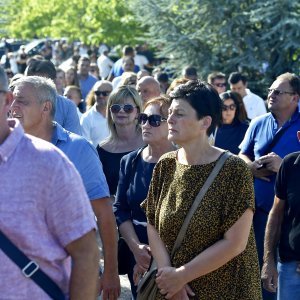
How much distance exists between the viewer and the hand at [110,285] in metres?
5.50

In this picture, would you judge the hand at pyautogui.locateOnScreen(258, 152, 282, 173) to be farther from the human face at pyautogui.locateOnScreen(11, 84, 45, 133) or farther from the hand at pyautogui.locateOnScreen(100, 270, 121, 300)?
the human face at pyautogui.locateOnScreen(11, 84, 45, 133)

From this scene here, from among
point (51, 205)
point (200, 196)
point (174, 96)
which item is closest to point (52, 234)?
point (51, 205)

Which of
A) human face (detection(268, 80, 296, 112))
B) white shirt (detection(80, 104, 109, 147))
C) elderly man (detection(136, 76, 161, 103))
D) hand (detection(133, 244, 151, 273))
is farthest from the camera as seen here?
elderly man (detection(136, 76, 161, 103))

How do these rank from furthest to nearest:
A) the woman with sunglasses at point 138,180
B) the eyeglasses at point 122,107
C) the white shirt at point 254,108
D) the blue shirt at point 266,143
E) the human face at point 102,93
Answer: the white shirt at point 254,108, the human face at point 102,93, the eyeglasses at point 122,107, the blue shirt at point 266,143, the woman with sunglasses at point 138,180

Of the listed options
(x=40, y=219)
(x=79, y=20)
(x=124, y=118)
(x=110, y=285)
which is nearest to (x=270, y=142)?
(x=124, y=118)

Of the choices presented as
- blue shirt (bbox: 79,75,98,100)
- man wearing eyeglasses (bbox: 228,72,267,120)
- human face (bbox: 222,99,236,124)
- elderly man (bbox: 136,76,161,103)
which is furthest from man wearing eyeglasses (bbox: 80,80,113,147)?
blue shirt (bbox: 79,75,98,100)

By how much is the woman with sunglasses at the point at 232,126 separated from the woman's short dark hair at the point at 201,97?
388 cm

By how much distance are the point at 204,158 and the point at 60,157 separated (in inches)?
63.0

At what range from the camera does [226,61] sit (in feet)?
64.2

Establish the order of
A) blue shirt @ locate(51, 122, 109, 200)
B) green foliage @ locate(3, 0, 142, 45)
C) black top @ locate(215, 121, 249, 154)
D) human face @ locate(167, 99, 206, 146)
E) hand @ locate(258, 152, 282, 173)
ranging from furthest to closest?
green foliage @ locate(3, 0, 142, 45) < black top @ locate(215, 121, 249, 154) < hand @ locate(258, 152, 282, 173) < blue shirt @ locate(51, 122, 109, 200) < human face @ locate(167, 99, 206, 146)

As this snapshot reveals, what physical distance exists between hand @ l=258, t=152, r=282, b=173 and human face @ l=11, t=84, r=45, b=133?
2.56 metres

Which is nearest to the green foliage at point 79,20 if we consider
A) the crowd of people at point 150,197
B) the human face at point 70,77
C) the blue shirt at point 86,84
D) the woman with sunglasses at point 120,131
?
the blue shirt at point 86,84

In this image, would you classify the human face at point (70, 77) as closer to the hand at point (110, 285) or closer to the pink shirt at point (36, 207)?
the hand at point (110, 285)

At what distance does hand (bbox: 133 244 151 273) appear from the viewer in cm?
575
